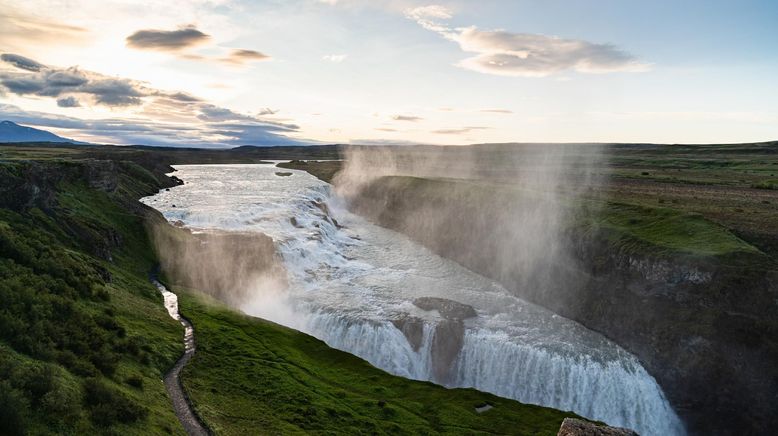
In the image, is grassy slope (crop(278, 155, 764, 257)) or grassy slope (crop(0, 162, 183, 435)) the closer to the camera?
grassy slope (crop(0, 162, 183, 435))

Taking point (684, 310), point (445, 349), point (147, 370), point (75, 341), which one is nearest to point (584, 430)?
point (445, 349)

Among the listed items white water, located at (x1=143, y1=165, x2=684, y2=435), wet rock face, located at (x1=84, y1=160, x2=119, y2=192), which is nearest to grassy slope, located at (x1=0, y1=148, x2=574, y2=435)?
white water, located at (x1=143, y1=165, x2=684, y2=435)

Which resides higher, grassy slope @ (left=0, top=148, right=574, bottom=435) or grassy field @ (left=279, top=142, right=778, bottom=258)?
grassy field @ (left=279, top=142, right=778, bottom=258)

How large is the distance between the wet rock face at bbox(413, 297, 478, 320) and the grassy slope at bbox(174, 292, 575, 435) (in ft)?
36.3

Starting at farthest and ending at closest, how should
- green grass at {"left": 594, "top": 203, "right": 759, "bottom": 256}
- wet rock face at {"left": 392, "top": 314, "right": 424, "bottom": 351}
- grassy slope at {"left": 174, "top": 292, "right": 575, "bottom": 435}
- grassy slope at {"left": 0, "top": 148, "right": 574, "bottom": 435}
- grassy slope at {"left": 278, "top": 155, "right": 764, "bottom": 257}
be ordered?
wet rock face at {"left": 392, "top": 314, "right": 424, "bottom": 351} → grassy slope at {"left": 278, "top": 155, "right": 764, "bottom": 257} → green grass at {"left": 594, "top": 203, "right": 759, "bottom": 256} → grassy slope at {"left": 174, "top": 292, "right": 575, "bottom": 435} → grassy slope at {"left": 0, "top": 148, "right": 574, "bottom": 435}

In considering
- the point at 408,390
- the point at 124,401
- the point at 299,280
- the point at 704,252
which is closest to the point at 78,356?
the point at 124,401

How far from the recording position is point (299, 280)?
61.3 meters

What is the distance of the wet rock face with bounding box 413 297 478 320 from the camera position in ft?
168

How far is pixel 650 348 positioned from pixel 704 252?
11601mm

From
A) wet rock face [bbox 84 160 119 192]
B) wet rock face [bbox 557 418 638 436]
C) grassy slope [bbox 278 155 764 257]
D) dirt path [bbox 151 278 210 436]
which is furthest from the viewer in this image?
wet rock face [bbox 84 160 119 192]

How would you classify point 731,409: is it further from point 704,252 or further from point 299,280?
point 299,280

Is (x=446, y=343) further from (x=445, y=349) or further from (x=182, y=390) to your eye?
(x=182, y=390)

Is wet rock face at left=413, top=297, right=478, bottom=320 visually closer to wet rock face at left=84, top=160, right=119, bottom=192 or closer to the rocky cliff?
the rocky cliff

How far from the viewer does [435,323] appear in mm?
48719
